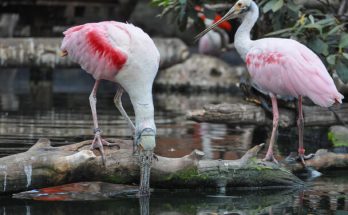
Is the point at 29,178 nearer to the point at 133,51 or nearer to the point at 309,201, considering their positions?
the point at 133,51

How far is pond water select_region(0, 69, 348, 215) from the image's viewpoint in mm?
7977

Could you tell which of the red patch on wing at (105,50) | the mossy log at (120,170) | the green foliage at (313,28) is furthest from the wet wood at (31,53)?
the mossy log at (120,170)

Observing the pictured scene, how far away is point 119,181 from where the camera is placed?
27.3 ft

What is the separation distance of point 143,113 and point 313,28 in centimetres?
334

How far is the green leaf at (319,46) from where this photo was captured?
10564mm

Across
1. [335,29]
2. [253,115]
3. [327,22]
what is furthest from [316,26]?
[253,115]

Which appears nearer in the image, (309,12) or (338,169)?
(338,169)

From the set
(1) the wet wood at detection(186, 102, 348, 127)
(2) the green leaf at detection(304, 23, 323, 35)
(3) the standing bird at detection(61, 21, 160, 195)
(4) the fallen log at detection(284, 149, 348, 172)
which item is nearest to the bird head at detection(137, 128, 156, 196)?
(3) the standing bird at detection(61, 21, 160, 195)

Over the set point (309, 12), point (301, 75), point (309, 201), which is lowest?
point (309, 201)

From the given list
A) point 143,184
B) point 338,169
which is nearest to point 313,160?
point 338,169

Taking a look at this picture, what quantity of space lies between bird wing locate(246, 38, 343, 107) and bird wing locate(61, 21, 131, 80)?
70.4 inches

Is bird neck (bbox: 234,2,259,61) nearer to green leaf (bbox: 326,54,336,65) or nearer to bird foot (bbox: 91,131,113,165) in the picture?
green leaf (bbox: 326,54,336,65)

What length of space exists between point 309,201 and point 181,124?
5.88 m

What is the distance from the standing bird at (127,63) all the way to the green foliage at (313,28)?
8.44 feet
